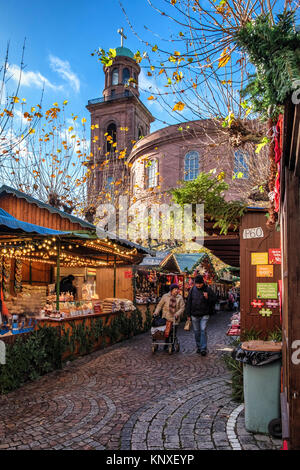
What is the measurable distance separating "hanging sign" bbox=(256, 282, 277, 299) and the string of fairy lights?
16.3 feet

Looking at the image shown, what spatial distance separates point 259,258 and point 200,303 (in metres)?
3.24

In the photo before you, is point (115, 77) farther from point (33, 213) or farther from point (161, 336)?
point (161, 336)

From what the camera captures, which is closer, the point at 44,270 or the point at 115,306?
the point at 115,306

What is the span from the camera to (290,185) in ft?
10.3

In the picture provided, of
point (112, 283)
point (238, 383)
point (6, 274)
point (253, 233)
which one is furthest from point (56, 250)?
point (238, 383)

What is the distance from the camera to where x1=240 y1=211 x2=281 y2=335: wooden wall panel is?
18.5 feet

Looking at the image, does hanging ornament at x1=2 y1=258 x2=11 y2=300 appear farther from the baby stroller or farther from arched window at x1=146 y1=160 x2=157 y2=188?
arched window at x1=146 y1=160 x2=157 y2=188

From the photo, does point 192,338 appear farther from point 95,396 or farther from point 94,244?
point 95,396

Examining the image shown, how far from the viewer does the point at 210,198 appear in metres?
5.66

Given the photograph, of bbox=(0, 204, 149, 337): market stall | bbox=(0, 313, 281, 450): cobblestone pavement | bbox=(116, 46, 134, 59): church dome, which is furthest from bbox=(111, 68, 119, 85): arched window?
bbox=(0, 313, 281, 450): cobblestone pavement

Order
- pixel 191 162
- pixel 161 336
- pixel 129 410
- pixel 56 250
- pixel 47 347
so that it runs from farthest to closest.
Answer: pixel 191 162, pixel 56 250, pixel 161 336, pixel 47 347, pixel 129 410

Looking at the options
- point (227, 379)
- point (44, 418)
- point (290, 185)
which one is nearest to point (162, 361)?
point (227, 379)

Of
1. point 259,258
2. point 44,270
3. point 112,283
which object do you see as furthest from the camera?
point 112,283

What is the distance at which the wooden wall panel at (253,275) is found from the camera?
564 centimetres
